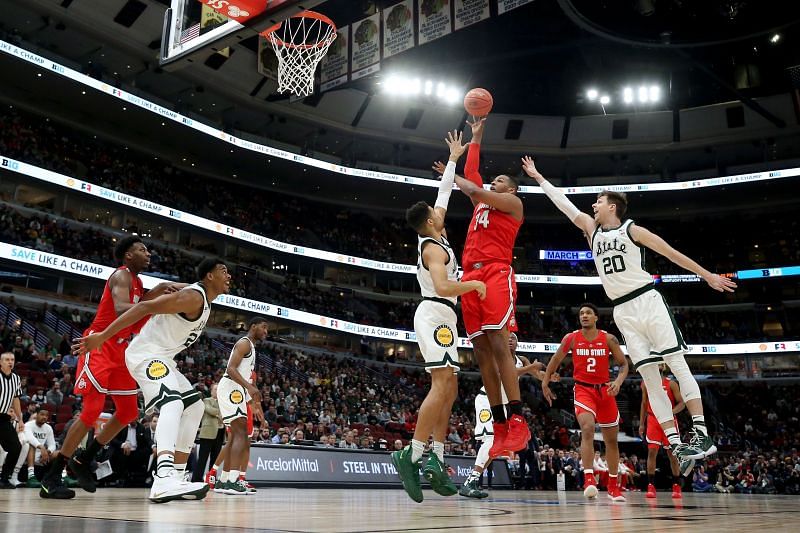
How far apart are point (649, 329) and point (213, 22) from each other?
7221 mm

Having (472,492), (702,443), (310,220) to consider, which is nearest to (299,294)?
(310,220)

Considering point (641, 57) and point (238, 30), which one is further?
point (641, 57)

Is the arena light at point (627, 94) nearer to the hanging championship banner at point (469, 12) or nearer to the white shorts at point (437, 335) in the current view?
the hanging championship banner at point (469, 12)

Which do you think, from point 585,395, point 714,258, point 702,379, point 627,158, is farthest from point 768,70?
point 585,395

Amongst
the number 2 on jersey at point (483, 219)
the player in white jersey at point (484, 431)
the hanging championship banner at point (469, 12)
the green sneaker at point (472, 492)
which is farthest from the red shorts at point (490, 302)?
the hanging championship banner at point (469, 12)

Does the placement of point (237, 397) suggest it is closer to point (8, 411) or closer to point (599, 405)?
point (8, 411)

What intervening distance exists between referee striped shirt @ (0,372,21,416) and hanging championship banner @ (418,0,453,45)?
14011 millimetres

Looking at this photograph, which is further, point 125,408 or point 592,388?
point 592,388

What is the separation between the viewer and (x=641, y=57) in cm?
2762

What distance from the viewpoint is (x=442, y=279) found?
5.51 m

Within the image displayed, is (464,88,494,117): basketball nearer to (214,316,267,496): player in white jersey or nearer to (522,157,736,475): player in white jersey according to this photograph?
(522,157,736,475): player in white jersey

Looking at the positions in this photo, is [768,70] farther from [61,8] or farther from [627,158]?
[61,8]

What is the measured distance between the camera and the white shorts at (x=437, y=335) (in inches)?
229

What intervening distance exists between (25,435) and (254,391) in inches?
242
